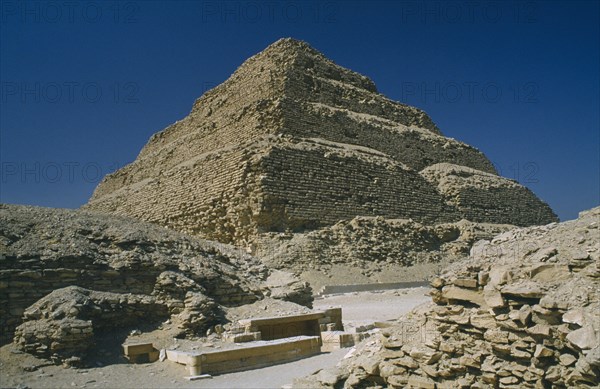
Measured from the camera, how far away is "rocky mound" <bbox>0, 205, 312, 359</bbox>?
21.9 feet

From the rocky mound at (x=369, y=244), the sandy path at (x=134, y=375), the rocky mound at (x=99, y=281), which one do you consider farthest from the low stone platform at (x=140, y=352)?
the rocky mound at (x=369, y=244)

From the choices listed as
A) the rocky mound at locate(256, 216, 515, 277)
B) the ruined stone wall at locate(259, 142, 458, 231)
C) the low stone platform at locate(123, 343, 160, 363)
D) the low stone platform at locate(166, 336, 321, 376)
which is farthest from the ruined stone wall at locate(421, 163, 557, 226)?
the low stone platform at locate(123, 343, 160, 363)

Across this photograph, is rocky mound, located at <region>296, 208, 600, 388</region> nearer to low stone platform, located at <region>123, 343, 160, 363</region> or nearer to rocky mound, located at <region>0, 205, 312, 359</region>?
low stone platform, located at <region>123, 343, 160, 363</region>

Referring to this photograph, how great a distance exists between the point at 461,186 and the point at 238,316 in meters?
21.4

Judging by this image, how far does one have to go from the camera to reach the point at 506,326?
410 centimetres

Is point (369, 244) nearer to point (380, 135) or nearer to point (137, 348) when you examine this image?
point (380, 135)

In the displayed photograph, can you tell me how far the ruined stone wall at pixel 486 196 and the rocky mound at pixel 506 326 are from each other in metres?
22.2

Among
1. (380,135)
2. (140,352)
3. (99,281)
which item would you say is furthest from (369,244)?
(140,352)

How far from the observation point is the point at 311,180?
19.5 m

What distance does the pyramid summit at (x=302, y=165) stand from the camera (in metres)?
18.8

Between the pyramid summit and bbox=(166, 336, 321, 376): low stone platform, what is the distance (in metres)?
10.0

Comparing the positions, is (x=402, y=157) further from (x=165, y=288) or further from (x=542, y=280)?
(x=542, y=280)

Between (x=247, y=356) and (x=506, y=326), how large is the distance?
13.2 ft

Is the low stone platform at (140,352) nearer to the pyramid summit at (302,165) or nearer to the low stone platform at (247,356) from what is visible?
the low stone platform at (247,356)
